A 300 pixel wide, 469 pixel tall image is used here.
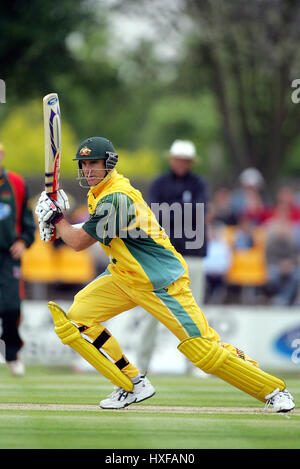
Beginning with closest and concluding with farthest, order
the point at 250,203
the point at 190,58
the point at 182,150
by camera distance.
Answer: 1. the point at 182,150
2. the point at 250,203
3. the point at 190,58

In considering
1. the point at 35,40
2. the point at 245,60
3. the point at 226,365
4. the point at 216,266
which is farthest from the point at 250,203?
the point at 226,365

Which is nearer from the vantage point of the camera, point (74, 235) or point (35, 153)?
point (74, 235)

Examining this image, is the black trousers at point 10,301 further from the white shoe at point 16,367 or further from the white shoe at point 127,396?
the white shoe at point 127,396

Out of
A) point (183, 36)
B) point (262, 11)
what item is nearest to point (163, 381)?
point (262, 11)

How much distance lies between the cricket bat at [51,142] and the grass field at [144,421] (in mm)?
1642

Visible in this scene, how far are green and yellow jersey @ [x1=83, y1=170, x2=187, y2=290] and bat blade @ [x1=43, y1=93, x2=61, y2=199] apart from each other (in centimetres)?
31

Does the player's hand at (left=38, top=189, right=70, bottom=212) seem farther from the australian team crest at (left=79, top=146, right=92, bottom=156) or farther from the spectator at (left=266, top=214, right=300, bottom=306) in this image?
the spectator at (left=266, top=214, right=300, bottom=306)

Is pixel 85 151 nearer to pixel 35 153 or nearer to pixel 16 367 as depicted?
pixel 16 367

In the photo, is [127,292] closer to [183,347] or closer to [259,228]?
[183,347]

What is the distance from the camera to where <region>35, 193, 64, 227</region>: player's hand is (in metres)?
5.88

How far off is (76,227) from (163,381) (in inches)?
118

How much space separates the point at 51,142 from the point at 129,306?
4.40ft

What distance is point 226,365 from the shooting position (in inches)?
227

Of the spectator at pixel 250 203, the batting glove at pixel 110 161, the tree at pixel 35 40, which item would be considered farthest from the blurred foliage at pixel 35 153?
the batting glove at pixel 110 161
